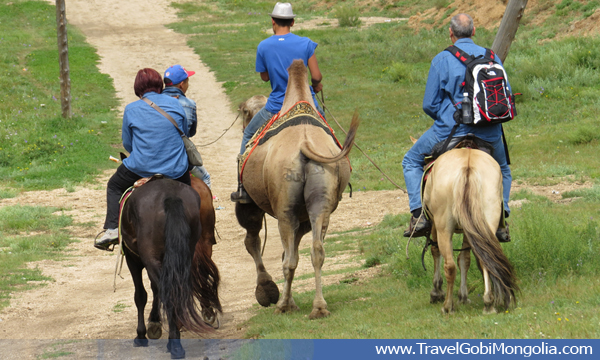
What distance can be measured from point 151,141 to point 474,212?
3.02 m

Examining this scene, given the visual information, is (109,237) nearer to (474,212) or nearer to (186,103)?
(186,103)

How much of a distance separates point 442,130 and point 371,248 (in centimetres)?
350

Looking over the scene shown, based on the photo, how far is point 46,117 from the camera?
20.7 metres

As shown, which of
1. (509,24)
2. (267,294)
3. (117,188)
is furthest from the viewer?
(509,24)

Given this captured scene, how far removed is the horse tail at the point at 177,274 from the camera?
5.66 m

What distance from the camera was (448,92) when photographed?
6254mm

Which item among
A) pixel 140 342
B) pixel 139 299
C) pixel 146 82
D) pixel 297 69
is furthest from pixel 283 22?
pixel 140 342

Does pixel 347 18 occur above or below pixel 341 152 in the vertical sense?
below

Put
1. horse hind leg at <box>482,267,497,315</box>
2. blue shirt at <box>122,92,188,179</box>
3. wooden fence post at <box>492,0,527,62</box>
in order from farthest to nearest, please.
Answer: wooden fence post at <box>492,0,527,62</box>, blue shirt at <box>122,92,188,179</box>, horse hind leg at <box>482,267,497,315</box>

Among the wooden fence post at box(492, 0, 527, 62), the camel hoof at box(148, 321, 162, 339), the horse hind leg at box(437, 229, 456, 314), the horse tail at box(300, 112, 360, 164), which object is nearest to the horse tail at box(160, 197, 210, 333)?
the camel hoof at box(148, 321, 162, 339)

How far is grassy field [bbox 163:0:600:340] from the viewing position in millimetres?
5660

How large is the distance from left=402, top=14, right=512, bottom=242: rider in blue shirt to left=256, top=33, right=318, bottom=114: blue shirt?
157cm

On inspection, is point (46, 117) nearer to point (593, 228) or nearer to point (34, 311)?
point (34, 311)

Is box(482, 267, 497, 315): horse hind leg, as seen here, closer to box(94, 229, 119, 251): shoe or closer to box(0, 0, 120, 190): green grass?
box(94, 229, 119, 251): shoe
